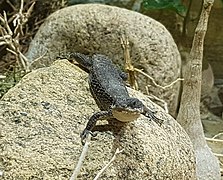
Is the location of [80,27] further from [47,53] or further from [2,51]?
[2,51]

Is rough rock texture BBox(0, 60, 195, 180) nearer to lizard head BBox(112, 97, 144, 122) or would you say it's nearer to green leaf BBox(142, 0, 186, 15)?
lizard head BBox(112, 97, 144, 122)

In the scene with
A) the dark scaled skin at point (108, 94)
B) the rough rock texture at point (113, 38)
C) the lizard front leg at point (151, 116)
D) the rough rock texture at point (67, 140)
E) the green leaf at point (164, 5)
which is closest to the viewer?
the rough rock texture at point (67, 140)

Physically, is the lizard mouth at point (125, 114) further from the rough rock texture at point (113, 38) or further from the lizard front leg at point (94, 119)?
the rough rock texture at point (113, 38)

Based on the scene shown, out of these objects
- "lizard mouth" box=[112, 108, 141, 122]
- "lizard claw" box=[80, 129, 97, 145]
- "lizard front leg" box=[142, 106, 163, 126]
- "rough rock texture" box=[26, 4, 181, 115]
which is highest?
"lizard mouth" box=[112, 108, 141, 122]

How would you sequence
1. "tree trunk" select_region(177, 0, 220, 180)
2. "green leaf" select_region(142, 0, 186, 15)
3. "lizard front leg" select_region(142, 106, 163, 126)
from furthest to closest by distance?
1. "green leaf" select_region(142, 0, 186, 15)
2. "tree trunk" select_region(177, 0, 220, 180)
3. "lizard front leg" select_region(142, 106, 163, 126)

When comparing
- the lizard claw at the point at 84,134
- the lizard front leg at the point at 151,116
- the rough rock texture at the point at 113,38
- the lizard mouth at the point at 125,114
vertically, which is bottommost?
the rough rock texture at the point at 113,38

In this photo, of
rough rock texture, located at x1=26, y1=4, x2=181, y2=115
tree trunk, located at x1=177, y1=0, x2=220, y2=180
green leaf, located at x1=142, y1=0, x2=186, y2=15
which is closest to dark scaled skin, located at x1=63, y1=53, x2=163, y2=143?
tree trunk, located at x1=177, y1=0, x2=220, y2=180

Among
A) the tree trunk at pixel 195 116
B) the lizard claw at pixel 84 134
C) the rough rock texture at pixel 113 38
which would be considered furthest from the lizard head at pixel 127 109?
the rough rock texture at pixel 113 38
